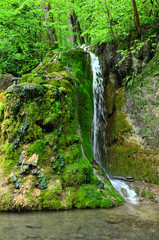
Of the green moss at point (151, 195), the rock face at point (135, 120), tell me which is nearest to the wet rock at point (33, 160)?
the green moss at point (151, 195)

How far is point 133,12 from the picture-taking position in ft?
25.3

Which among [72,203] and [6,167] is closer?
[72,203]

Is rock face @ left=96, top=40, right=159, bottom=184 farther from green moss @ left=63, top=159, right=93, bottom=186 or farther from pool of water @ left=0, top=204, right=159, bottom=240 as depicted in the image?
pool of water @ left=0, top=204, right=159, bottom=240

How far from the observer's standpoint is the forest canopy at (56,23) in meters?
7.52

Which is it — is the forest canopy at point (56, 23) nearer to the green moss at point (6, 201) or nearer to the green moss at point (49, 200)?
the green moss at point (49, 200)

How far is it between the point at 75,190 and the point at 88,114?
275 centimetres

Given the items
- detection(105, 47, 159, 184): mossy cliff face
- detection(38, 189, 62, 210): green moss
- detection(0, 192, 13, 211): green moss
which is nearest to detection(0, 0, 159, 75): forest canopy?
detection(105, 47, 159, 184): mossy cliff face

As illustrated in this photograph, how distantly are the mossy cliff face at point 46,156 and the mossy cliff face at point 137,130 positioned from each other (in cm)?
219

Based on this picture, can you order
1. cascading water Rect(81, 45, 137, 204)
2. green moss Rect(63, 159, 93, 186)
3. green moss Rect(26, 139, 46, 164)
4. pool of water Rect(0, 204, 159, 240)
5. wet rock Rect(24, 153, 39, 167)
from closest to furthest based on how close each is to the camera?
pool of water Rect(0, 204, 159, 240)
green moss Rect(63, 159, 93, 186)
wet rock Rect(24, 153, 39, 167)
green moss Rect(26, 139, 46, 164)
cascading water Rect(81, 45, 137, 204)

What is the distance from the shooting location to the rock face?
22.0 ft

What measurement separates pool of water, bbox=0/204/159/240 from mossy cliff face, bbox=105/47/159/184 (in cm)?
345

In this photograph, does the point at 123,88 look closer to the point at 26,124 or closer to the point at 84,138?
the point at 84,138

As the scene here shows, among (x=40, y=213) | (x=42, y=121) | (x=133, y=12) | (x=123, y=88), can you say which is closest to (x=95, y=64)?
(x=123, y=88)

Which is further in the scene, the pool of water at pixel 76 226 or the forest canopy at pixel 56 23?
the forest canopy at pixel 56 23
